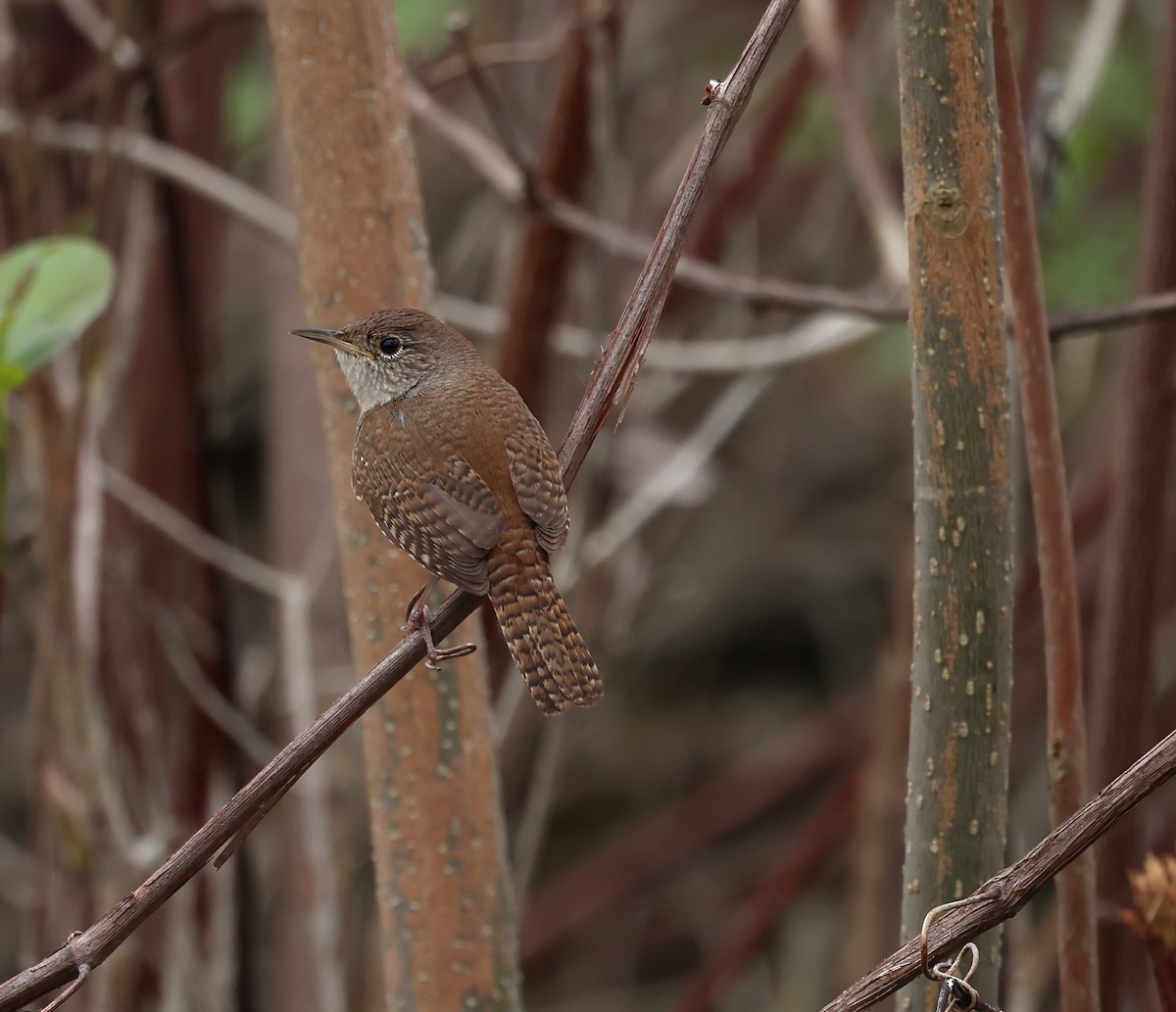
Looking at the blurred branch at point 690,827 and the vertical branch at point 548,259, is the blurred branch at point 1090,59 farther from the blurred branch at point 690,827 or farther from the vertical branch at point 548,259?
the blurred branch at point 690,827

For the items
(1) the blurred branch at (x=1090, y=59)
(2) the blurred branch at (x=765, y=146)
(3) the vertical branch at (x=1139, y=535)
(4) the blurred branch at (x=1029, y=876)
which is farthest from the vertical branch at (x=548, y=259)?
(4) the blurred branch at (x=1029, y=876)

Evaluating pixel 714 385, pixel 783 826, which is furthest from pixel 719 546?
pixel 783 826

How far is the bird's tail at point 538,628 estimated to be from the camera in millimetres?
1795

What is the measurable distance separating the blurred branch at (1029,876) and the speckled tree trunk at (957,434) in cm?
31

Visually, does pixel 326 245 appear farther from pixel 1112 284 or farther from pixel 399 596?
pixel 1112 284

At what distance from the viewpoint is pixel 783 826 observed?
229 inches

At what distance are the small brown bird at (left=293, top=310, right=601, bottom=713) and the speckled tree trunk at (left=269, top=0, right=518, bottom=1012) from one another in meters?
0.09

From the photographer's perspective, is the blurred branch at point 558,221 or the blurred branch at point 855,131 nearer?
the blurred branch at point 558,221

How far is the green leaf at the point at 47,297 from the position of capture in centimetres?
190

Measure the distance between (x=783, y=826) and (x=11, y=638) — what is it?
3080 mm

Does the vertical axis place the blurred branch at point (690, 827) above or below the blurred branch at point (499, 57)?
below

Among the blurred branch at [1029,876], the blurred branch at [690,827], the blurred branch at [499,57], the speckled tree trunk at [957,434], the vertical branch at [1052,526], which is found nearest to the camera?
the blurred branch at [1029,876]

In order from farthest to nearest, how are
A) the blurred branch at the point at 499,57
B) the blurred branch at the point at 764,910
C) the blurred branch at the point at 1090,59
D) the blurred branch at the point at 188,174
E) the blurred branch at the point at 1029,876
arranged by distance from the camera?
1. the blurred branch at the point at 764,910
2. the blurred branch at the point at 188,174
3. the blurred branch at the point at 1090,59
4. the blurred branch at the point at 499,57
5. the blurred branch at the point at 1029,876

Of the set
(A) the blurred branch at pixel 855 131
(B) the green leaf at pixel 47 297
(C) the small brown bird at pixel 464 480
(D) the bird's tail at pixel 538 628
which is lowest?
(D) the bird's tail at pixel 538 628
